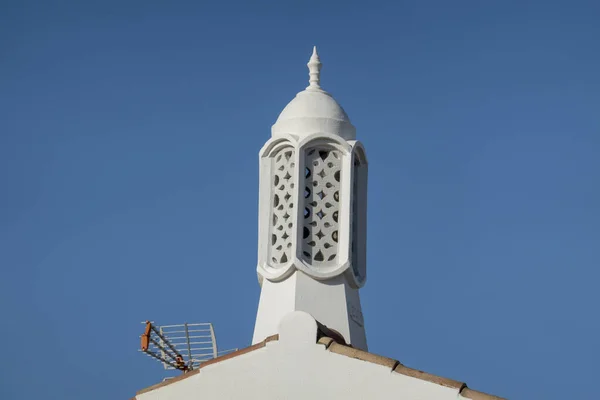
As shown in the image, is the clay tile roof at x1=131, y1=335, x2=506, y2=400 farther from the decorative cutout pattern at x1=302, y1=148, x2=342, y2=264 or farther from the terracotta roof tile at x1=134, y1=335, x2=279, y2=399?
the decorative cutout pattern at x1=302, y1=148, x2=342, y2=264

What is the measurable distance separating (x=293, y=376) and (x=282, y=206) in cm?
520

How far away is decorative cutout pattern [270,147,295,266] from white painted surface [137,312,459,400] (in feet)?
14.0

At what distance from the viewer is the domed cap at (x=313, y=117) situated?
82.7 feet

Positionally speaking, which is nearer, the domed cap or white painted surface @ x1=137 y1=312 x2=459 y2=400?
white painted surface @ x1=137 y1=312 x2=459 y2=400

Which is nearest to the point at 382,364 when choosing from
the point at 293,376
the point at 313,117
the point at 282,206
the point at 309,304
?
the point at 293,376

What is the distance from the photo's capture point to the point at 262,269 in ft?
81.5

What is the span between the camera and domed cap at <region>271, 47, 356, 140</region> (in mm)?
25203

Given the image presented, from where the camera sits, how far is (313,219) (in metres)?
24.8

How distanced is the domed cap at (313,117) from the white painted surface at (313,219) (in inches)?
0.6

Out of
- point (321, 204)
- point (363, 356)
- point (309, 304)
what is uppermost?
point (321, 204)

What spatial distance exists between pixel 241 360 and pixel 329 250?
14.9 ft

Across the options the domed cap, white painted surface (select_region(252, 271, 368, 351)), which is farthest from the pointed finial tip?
white painted surface (select_region(252, 271, 368, 351))

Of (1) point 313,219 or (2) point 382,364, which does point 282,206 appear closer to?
(1) point 313,219

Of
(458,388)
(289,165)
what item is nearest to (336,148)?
(289,165)
